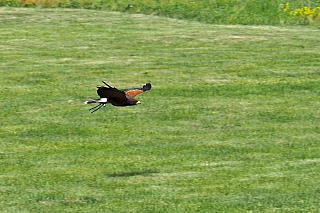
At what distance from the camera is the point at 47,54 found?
64.8 feet

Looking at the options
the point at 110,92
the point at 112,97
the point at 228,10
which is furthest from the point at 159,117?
the point at 228,10

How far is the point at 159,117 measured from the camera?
567 inches

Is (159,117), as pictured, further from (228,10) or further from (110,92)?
(228,10)

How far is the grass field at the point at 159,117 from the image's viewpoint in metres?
10.3

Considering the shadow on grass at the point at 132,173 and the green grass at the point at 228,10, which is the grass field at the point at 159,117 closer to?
the shadow on grass at the point at 132,173

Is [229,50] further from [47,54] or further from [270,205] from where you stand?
[270,205]

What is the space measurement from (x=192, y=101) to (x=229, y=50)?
205 inches

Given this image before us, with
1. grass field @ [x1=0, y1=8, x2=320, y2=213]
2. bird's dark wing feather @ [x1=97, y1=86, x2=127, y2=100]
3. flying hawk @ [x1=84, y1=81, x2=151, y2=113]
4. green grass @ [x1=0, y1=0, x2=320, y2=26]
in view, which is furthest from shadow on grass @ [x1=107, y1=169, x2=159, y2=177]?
green grass @ [x1=0, y1=0, x2=320, y2=26]

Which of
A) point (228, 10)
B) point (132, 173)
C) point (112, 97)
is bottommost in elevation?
point (132, 173)

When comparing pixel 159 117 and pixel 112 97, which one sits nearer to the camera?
pixel 112 97

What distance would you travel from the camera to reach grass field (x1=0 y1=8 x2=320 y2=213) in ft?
33.7

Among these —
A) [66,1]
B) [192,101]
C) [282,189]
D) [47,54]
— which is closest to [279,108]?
[192,101]

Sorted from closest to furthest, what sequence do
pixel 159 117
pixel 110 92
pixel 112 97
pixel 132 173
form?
1. pixel 110 92
2. pixel 112 97
3. pixel 132 173
4. pixel 159 117

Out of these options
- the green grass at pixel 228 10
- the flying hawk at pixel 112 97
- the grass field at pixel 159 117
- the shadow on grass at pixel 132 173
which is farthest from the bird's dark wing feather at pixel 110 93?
the green grass at pixel 228 10
